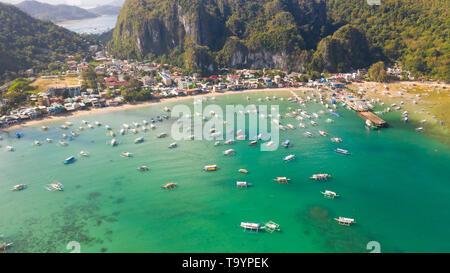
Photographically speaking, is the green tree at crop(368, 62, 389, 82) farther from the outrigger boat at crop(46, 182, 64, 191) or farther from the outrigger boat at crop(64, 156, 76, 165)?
the outrigger boat at crop(46, 182, 64, 191)

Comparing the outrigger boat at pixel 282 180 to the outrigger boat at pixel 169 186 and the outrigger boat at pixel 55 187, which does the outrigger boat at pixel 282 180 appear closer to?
the outrigger boat at pixel 169 186

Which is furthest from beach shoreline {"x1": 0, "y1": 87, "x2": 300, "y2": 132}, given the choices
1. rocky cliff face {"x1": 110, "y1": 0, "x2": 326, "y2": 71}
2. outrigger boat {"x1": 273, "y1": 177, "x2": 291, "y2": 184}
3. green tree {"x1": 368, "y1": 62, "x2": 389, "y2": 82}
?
outrigger boat {"x1": 273, "y1": 177, "x2": 291, "y2": 184}

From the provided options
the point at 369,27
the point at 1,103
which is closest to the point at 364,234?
the point at 1,103

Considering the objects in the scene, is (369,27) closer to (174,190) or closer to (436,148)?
(436,148)

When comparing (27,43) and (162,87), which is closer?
(162,87)

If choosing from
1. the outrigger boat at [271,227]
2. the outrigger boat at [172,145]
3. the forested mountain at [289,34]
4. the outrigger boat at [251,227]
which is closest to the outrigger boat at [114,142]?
the outrigger boat at [172,145]

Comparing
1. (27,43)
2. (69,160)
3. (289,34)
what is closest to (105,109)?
(69,160)

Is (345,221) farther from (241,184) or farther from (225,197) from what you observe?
(225,197)

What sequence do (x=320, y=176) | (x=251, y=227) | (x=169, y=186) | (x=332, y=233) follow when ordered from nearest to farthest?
(x=332, y=233) < (x=251, y=227) < (x=169, y=186) < (x=320, y=176)
